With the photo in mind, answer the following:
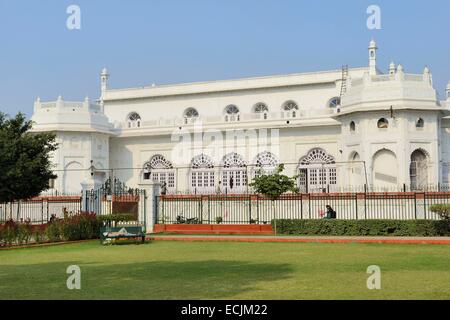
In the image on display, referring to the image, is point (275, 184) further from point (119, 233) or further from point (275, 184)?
point (119, 233)

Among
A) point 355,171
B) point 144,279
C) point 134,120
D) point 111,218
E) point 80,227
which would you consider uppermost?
point 134,120

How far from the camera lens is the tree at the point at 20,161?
23.6 m

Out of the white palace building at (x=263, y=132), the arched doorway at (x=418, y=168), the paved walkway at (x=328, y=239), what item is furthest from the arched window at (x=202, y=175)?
the paved walkway at (x=328, y=239)

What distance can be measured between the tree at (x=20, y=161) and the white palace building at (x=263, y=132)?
25.0ft

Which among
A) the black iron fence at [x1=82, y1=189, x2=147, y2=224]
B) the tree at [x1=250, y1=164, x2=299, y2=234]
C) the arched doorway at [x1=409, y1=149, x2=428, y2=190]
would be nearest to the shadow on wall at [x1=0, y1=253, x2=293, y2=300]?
the tree at [x1=250, y1=164, x2=299, y2=234]

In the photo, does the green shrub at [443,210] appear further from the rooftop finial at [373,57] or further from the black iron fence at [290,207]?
the rooftop finial at [373,57]

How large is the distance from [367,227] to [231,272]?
35.2ft

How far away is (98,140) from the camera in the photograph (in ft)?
129

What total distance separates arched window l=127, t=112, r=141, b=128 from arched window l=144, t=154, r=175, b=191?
2405 millimetres

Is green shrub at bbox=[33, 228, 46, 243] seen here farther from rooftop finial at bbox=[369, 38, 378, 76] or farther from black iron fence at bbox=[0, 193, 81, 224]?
rooftop finial at bbox=[369, 38, 378, 76]

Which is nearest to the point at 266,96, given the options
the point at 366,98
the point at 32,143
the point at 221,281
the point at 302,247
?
the point at 366,98

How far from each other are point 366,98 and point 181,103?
51.4 feet

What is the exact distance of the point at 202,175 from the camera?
3884cm

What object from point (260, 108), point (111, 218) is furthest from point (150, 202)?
point (260, 108)
